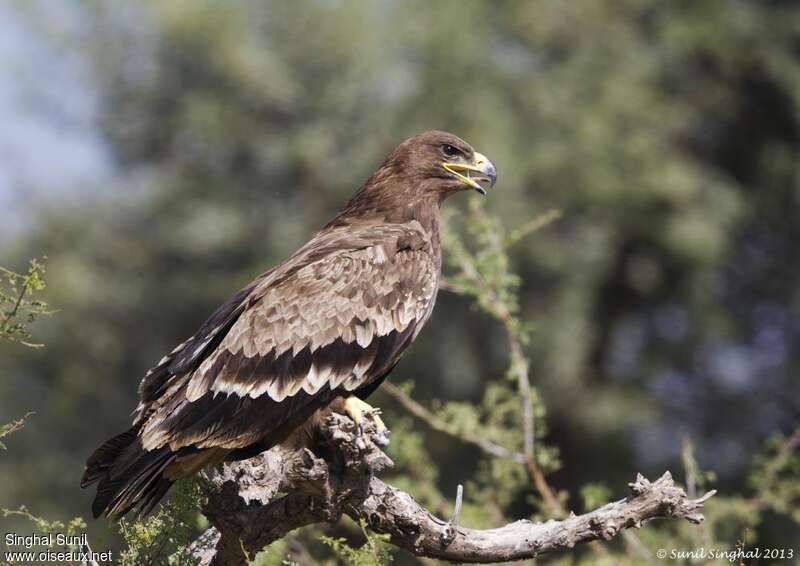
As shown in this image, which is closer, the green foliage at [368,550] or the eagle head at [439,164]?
the green foliage at [368,550]

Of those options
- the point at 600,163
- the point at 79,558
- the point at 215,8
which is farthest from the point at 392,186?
the point at 215,8

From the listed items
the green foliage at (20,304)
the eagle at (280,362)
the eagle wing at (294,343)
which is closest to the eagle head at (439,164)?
the eagle at (280,362)

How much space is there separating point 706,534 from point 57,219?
38.3 ft

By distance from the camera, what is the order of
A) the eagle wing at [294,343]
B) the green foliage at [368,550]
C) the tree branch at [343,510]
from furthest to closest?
the eagle wing at [294,343] < the tree branch at [343,510] < the green foliage at [368,550]

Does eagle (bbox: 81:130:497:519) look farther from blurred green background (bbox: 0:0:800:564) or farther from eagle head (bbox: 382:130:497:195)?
blurred green background (bbox: 0:0:800:564)

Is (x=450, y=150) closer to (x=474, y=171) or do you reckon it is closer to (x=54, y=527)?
(x=474, y=171)

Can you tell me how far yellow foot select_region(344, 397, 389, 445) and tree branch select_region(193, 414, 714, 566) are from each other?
33 mm

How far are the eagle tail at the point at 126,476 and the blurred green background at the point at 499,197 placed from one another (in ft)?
30.0

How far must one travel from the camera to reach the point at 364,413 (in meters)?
4.50

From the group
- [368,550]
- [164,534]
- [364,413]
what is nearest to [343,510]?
[368,550]

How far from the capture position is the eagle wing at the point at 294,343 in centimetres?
455

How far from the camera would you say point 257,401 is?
4645 millimetres

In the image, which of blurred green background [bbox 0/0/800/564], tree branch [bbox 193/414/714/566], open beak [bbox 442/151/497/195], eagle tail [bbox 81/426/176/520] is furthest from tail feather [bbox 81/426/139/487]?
blurred green background [bbox 0/0/800/564]

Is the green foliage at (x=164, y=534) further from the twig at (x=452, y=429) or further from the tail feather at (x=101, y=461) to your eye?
the twig at (x=452, y=429)
